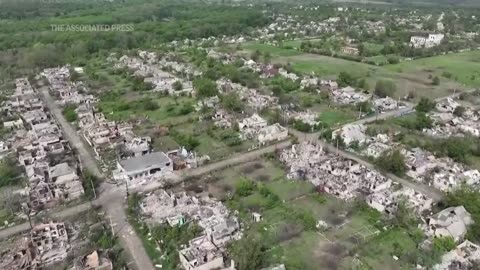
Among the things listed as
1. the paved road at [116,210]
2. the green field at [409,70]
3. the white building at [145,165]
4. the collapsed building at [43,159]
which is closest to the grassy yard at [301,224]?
the white building at [145,165]

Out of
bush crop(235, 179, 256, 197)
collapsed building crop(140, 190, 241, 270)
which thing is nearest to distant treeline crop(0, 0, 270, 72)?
collapsed building crop(140, 190, 241, 270)

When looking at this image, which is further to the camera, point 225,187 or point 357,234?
point 225,187

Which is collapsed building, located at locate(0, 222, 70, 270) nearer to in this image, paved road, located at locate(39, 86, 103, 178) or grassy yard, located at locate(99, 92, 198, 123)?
paved road, located at locate(39, 86, 103, 178)

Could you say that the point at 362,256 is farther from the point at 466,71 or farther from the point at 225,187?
the point at 466,71

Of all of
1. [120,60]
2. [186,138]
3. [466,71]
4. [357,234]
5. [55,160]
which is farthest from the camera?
[120,60]

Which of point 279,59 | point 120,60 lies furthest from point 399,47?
point 120,60
